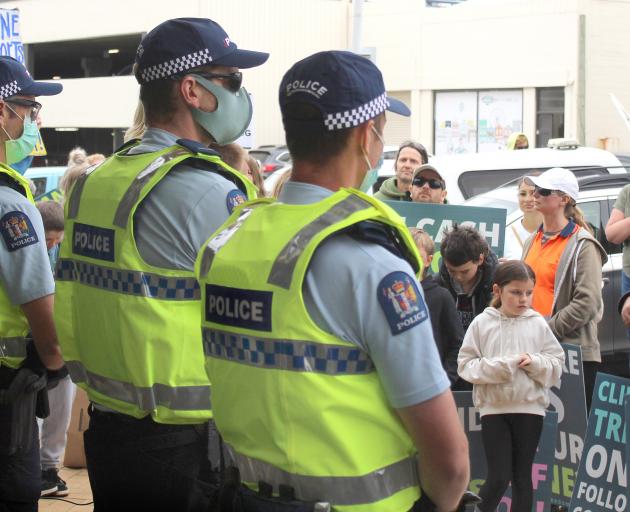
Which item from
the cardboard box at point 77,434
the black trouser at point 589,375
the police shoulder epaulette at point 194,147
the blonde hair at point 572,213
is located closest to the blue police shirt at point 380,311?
the police shoulder epaulette at point 194,147

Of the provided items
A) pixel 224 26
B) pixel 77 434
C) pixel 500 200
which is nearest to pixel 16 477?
pixel 77 434

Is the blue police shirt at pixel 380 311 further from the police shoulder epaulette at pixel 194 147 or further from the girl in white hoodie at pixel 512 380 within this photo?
the girl in white hoodie at pixel 512 380

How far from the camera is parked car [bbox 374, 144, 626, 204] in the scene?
432 inches

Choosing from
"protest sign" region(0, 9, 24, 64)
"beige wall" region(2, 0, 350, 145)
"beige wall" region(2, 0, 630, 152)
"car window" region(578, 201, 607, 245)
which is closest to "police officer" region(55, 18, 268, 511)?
"car window" region(578, 201, 607, 245)

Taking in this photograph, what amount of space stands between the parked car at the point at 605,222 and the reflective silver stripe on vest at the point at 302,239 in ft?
20.7

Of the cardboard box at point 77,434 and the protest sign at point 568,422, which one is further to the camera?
the cardboard box at point 77,434

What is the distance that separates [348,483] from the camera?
252cm

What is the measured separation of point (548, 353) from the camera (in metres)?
6.00

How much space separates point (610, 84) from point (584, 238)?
80.5 ft

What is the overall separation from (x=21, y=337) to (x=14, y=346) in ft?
0.15

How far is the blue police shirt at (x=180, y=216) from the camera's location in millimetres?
3303

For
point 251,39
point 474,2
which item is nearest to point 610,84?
point 474,2

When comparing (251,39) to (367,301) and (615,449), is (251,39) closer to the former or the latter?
(615,449)

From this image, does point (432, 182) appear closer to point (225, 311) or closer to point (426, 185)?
point (426, 185)
